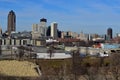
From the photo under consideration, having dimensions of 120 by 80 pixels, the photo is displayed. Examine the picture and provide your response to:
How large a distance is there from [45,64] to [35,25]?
9283 cm

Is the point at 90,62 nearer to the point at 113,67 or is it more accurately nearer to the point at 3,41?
the point at 113,67

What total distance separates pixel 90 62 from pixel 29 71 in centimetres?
561

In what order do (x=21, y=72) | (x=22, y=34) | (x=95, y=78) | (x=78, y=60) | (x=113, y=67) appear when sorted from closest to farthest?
1. (x=95, y=78)
2. (x=113, y=67)
3. (x=21, y=72)
4. (x=78, y=60)
5. (x=22, y=34)

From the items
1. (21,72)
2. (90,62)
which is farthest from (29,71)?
(90,62)

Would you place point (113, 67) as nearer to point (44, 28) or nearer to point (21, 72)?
point (21, 72)

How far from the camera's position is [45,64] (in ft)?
89.7

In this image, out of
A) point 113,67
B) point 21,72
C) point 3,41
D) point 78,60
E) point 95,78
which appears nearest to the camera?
point 95,78

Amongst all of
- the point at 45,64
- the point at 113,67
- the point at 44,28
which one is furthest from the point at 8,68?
the point at 44,28

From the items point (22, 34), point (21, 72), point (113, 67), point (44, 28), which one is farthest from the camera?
point (44, 28)

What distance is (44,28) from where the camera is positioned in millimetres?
113625

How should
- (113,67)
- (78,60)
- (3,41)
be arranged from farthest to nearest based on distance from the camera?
1. (3,41)
2. (78,60)
3. (113,67)

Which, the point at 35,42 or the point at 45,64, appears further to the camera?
the point at 35,42

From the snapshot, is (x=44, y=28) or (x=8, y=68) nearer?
(x=8, y=68)

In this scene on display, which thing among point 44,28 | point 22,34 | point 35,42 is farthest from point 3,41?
point 44,28
